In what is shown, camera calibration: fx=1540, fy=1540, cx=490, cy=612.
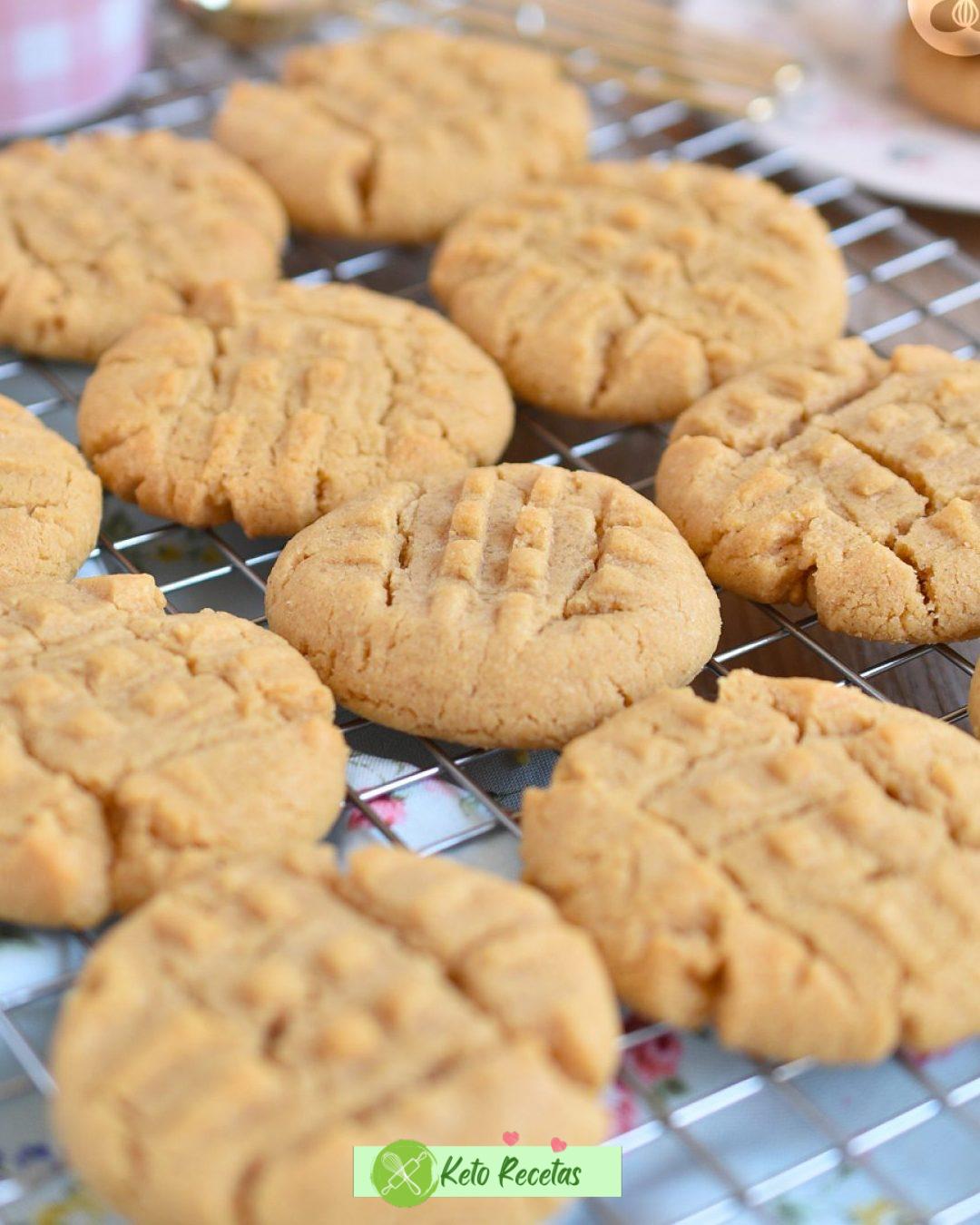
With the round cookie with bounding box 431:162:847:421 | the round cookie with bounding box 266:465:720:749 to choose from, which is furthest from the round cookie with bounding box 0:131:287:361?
the round cookie with bounding box 266:465:720:749

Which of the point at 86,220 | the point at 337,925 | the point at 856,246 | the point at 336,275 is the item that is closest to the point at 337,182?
the point at 336,275

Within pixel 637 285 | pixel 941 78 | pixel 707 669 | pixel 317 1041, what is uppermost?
pixel 941 78

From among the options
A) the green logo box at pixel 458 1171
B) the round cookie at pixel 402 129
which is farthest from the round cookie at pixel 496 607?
the round cookie at pixel 402 129

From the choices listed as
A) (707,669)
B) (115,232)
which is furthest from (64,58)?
(707,669)

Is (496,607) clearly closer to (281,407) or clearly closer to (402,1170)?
(281,407)

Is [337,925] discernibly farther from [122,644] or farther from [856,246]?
[856,246]

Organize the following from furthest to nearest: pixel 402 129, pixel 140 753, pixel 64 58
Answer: pixel 64 58 < pixel 402 129 < pixel 140 753
